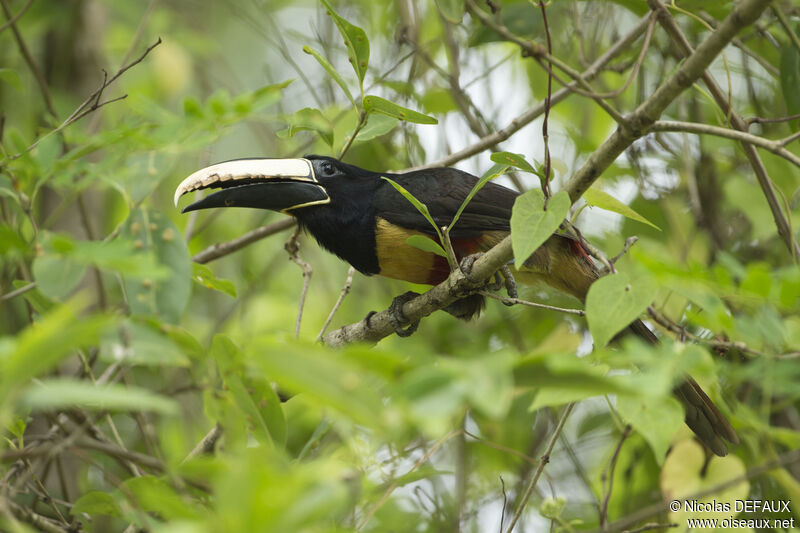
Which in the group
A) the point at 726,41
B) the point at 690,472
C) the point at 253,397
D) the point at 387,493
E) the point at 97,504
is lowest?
the point at 97,504

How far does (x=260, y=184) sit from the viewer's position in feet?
10.1

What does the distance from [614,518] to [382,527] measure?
3.27ft

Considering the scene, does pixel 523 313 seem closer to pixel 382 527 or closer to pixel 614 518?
pixel 614 518

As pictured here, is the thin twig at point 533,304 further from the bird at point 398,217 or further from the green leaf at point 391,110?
the bird at point 398,217

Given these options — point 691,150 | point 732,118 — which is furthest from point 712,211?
point 732,118

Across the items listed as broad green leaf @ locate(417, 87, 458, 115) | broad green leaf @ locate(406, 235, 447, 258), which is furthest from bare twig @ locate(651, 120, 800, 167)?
broad green leaf @ locate(417, 87, 458, 115)

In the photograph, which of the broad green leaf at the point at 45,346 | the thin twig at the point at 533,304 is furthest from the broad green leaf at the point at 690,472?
the broad green leaf at the point at 45,346

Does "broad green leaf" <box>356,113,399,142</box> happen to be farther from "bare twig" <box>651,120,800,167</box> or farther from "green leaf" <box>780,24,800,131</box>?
"green leaf" <box>780,24,800,131</box>

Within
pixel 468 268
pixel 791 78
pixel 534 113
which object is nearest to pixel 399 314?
pixel 468 268

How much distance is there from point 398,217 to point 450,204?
9.2 inches

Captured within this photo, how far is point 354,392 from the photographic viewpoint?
1074 millimetres

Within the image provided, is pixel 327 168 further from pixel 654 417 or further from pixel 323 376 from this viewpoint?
pixel 323 376

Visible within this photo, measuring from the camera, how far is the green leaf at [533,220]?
1.67 m

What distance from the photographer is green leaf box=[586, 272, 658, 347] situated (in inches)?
63.5
